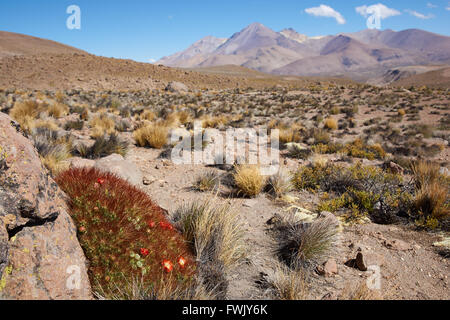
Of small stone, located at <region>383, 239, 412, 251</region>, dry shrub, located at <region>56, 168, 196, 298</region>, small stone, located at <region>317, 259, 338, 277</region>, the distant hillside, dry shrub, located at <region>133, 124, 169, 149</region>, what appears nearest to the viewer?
dry shrub, located at <region>56, 168, 196, 298</region>

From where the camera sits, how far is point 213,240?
3088 mm

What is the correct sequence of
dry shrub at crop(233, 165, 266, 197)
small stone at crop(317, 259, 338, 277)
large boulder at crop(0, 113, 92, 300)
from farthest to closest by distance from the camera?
dry shrub at crop(233, 165, 266, 197)
small stone at crop(317, 259, 338, 277)
large boulder at crop(0, 113, 92, 300)

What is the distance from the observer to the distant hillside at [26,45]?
67838mm

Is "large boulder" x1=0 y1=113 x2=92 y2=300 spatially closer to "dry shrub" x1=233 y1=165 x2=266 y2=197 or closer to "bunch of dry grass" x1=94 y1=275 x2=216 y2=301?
"bunch of dry grass" x1=94 y1=275 x2=216 y2=301

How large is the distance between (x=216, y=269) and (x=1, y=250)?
1750 mm

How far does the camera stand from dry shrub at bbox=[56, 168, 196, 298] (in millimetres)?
2154

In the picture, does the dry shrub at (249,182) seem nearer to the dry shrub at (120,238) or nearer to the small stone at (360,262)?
the small stone at (360,262)

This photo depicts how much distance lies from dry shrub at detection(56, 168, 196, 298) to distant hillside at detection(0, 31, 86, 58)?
7808 cm

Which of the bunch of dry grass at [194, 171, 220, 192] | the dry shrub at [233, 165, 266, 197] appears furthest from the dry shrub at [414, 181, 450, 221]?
the bunch of dry grass at [194, 171, 220, 192]

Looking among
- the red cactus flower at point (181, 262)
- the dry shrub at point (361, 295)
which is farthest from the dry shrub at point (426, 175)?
the red cactus flower at point (181, 262)

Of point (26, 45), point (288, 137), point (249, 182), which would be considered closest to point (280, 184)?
point (249, 182)

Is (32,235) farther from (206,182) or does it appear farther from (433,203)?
(433,203)

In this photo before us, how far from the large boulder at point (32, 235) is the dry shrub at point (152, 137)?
17.9ft

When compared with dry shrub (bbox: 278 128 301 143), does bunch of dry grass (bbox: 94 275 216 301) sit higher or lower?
lower
